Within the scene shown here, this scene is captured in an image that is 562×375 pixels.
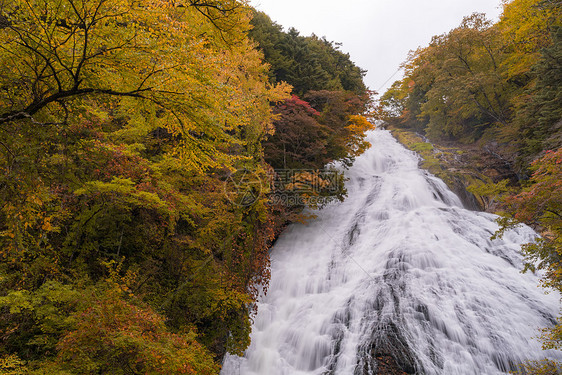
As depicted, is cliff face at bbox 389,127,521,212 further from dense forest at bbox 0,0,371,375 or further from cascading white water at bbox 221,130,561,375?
dense forest at bbox 0,0,371,375

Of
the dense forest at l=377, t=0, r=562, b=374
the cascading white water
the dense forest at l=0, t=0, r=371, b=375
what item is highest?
the dense forest at l=377, t=0, r=562, b=374

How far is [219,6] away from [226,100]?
10.2 feet

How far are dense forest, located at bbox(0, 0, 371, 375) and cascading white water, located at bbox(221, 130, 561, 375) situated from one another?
182cm

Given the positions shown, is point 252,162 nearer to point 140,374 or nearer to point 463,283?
point 140,374

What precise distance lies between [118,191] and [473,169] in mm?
17884

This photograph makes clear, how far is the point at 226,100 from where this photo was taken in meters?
3.48

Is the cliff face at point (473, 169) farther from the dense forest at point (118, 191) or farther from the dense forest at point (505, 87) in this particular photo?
the dense forest at point (118, 191)

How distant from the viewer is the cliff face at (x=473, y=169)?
14.4 meters

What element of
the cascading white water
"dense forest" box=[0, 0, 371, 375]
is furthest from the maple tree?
the cascading white water

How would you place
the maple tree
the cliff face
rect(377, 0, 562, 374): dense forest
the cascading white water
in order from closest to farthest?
the maple tree
the cascading white water
rect(377, 0, 562, 374): dense forest
the cliff face

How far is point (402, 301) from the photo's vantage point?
8125 millimetres

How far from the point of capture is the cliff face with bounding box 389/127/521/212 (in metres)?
14.4

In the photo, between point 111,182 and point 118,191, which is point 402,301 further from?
point 111,182

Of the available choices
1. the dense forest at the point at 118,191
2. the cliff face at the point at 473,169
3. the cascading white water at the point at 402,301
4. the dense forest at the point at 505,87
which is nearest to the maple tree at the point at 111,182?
the dense forest at the point at 118,191
